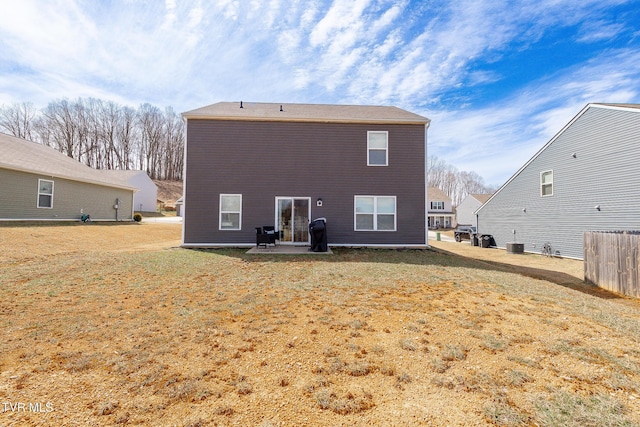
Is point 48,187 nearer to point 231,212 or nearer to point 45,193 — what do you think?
point 45,193

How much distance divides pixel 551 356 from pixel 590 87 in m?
16.3

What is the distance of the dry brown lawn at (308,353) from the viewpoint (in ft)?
6.84


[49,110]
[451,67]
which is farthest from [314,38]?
[49,110]

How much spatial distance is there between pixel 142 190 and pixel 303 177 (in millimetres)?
31109

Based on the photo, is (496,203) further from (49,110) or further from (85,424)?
(49,110)

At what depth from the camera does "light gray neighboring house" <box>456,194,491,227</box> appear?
117 feet

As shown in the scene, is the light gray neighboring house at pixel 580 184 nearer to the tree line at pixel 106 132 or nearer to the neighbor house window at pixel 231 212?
the neighbor house window at pixel 231 212

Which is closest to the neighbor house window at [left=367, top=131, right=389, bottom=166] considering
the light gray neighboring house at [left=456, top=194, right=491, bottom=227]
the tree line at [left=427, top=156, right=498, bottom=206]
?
the light gray neighboring house at [left=456, top=194, right=491, bottom=227]

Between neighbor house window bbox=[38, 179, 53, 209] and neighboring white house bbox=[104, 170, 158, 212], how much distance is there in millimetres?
17165

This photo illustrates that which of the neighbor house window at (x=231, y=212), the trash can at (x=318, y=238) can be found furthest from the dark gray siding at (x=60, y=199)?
the trash can at (x=318, y=238)

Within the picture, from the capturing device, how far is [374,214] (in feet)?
37.8

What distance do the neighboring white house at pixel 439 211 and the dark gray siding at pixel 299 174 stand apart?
30440mm

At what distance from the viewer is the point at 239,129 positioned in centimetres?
1132

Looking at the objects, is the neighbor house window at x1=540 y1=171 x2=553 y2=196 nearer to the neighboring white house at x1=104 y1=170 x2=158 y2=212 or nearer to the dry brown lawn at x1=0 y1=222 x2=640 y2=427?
the dry brown lawn at x1=0 y1=222 x2=640 y2=427
